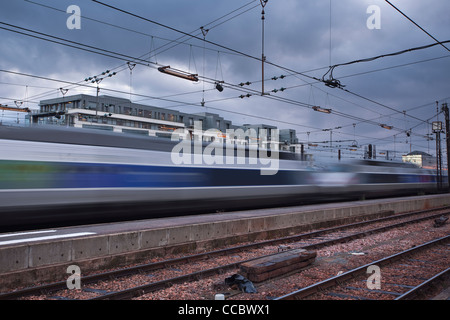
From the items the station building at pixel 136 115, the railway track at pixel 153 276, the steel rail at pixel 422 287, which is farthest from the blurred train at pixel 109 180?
the station building at pixel 136 115

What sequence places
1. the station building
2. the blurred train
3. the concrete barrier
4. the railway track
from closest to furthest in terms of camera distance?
1. the railway track
2. the concrete barrier
3. the blurred train
4. the station building

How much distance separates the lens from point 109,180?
1026 cm

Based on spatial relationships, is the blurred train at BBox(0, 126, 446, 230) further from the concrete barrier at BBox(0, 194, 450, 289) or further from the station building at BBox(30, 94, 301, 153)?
the station building at BBox(30, 94, 301, 153)

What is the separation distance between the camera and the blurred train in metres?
8.74

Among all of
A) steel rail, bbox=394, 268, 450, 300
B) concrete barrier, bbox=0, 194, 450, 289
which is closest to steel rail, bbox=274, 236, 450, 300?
steel rail, bbox=394, 268, 450, 300

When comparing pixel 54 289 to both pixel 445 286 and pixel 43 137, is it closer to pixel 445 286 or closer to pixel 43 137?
pixel 43 137

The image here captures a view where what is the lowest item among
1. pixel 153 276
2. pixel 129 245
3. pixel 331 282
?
pixel 153 276

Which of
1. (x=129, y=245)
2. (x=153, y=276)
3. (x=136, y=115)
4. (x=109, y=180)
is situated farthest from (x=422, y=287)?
(x=136, y=115)

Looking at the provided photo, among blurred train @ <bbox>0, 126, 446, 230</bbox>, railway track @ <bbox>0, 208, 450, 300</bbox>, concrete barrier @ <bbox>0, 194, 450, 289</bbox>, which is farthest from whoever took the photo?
blurred train @ <bbox>0, 126, 446, 230</bbox>

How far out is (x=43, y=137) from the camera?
932 centimetres

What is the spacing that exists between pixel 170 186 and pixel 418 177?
2604 cm

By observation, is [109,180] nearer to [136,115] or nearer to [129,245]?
[129,245]

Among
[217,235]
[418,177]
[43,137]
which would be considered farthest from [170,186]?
[418,177]

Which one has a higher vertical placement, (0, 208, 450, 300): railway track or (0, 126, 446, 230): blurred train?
(0, 126, 446, 230): blurred train
